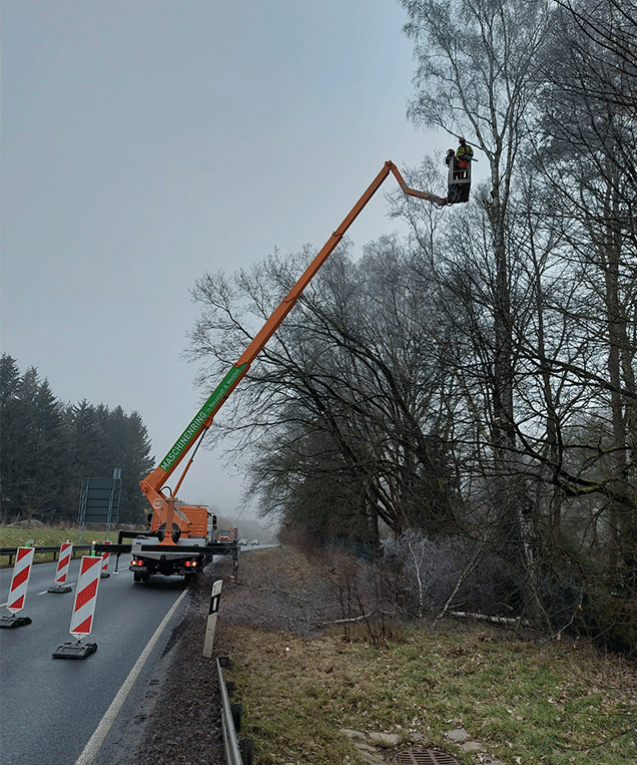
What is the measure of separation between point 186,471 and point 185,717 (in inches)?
382

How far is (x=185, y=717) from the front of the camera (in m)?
6.10

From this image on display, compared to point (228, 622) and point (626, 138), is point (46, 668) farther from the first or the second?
point (626, 138)

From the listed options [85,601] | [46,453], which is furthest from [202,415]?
[46,453]

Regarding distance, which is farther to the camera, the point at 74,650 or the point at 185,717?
the point at 74,650

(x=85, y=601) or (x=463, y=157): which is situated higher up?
(x=463, y=157)

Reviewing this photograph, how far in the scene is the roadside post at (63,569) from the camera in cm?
1432

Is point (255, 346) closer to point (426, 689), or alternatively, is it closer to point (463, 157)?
point (463, 157)

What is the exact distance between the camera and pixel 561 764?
18.6 feet

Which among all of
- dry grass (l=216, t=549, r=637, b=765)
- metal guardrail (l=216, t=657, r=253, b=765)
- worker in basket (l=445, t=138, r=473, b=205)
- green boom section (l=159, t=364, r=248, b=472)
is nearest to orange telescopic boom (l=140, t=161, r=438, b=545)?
green boom section (l=159, t=364, r=248, b=472)

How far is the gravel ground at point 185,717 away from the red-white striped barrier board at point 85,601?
1307 mm

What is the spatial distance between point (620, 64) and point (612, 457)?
17.7 ft

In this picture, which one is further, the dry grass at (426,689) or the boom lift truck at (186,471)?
the boom lift truck at (186,471)

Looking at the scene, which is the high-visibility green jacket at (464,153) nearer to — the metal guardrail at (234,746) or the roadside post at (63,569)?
the metal guardrail at (234,746)

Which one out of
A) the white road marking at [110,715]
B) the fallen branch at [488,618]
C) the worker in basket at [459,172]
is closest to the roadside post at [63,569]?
the white road marking at [110,715]
